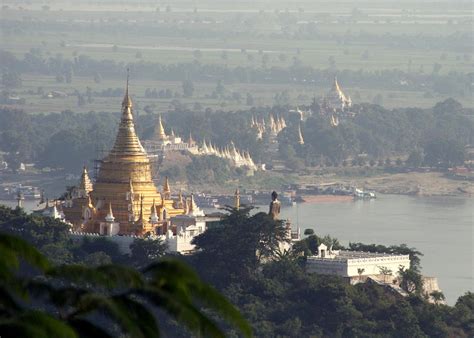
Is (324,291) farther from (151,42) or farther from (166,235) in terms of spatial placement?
(151,42)

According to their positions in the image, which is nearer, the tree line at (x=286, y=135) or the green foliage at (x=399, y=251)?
the green foliage at (x=399, y=251)

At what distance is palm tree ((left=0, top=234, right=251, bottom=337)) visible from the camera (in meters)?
6.10

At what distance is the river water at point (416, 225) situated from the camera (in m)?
28.0

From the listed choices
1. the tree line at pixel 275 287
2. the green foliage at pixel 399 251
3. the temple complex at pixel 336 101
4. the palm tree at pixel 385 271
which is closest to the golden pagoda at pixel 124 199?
the tree line at pixel 275 287

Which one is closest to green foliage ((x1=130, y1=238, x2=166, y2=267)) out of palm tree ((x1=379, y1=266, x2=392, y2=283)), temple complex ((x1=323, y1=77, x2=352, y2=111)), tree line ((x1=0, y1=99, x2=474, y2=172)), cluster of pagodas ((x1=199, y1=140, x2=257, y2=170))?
palm tree ((x1=379, y1=266, x2=392, y2=283))

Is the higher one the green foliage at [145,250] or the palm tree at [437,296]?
the green foliage at [145,250]

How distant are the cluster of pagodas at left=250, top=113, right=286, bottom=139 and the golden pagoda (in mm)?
26332

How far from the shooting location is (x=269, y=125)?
180 ft

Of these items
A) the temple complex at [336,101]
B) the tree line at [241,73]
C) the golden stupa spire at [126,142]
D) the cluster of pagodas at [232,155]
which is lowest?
the golden stupa spire at [126,142]

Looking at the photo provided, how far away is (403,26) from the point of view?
101 m

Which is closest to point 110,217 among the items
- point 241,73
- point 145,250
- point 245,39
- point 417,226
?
point 145,250

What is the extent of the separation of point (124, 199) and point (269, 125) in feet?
97.5

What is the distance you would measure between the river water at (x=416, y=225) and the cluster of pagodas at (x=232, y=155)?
12.5 feet

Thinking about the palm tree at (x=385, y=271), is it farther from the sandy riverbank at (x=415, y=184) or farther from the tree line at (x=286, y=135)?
the tree line at (x=286, y=135)
